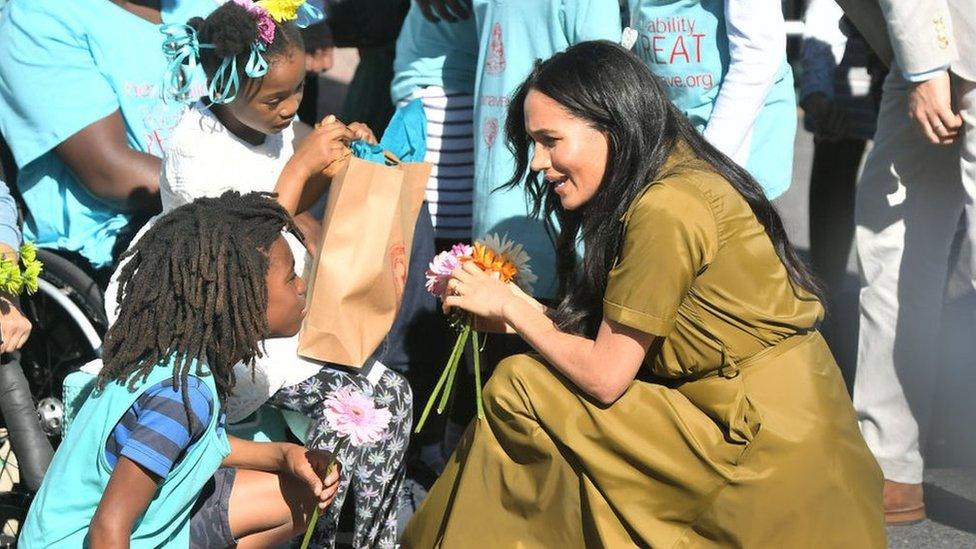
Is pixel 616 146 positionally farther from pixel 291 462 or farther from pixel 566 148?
pixel 291 462

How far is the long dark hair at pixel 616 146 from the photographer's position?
3135 mm

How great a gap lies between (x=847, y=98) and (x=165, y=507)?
11.4ft

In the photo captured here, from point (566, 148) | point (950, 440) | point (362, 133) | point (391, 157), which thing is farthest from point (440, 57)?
point (950, 440)

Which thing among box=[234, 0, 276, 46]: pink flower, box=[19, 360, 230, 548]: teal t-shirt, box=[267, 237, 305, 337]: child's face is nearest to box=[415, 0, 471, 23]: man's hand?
box=[234, 0, 276, 46]: pink flower

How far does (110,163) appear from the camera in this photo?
3971 millimetres

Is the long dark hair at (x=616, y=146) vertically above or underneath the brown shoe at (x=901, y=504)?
above

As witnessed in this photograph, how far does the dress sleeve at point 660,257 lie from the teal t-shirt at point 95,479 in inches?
36.1

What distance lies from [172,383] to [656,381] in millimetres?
1089

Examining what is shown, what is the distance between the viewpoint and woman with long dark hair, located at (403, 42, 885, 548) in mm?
3027

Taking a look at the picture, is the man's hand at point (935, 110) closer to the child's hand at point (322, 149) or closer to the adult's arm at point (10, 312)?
the child's hand at point (322, 149)

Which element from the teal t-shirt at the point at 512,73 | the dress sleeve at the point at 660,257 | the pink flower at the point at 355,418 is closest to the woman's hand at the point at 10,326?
the pink flower at the point at 355,418

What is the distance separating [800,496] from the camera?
3066mm

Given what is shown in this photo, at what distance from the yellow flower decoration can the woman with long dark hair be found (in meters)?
0.75

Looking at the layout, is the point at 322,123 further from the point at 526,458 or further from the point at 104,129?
the point at 526,458
